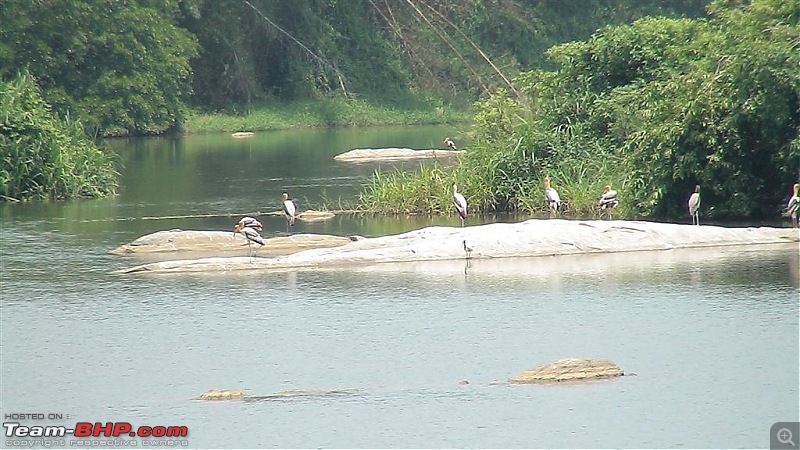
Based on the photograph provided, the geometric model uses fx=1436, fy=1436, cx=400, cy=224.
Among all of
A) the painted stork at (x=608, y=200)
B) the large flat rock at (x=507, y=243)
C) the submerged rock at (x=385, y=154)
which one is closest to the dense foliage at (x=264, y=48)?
the submerged rock at (x=385, y=154)

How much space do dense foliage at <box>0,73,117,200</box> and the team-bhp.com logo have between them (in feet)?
58.8

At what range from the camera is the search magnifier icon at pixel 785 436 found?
976 centimetres

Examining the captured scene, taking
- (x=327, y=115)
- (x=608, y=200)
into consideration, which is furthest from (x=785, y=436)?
(x=327, y=115)

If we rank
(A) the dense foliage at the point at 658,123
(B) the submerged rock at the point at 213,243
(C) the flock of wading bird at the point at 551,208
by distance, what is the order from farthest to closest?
(A) the dense foliage at the point at 658,123 < (B) the submerged rock at the point at 213,243 < (C) the flock of wading bird at the point at 551,208

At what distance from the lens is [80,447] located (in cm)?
1011

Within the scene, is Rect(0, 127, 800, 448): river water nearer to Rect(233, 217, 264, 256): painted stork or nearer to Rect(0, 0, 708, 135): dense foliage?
Rect(233, 217, 264, 256): painted stork

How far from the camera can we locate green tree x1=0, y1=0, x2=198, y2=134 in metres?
45.7

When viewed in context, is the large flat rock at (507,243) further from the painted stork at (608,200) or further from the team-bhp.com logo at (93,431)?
the team-bhp.com logo at (93,431)

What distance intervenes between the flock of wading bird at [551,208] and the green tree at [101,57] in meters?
24.2

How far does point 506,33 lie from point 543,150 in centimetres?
4115

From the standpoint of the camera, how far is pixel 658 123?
21453 millimetres

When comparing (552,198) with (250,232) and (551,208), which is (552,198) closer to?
(551,208)

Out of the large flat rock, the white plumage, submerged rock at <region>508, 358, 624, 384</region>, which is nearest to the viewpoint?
submerged rock at <region>508, 358, 624, 384</region>

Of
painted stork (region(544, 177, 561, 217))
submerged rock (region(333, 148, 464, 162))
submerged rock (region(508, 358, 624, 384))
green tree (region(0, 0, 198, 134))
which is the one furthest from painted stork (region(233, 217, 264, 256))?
green tree (region(0, 0, 198, 134))
